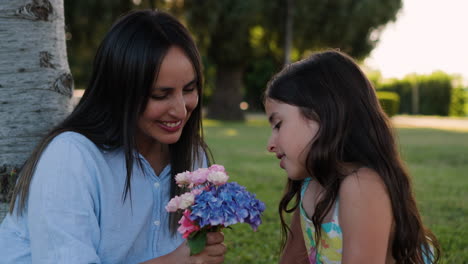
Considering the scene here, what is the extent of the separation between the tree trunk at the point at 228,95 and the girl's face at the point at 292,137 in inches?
867

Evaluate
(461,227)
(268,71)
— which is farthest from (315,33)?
(461,227)

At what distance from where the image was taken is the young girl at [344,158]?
221 centimetres

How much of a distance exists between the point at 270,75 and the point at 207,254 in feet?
65.9

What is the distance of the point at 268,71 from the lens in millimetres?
28344

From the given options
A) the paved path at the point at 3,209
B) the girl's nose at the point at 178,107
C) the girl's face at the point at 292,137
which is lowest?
the paved path at the point at 3,209

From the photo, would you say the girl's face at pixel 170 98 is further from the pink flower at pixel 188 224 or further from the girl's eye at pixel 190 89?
the pink flower at pixel 188 224

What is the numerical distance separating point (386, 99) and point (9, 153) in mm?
26839

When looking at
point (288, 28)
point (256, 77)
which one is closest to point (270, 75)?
point (288, 28)

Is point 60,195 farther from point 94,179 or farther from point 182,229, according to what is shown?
point 182,229

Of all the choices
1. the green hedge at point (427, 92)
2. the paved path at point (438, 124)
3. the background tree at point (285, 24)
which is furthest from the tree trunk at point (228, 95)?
the green hedge at point (427, 92)

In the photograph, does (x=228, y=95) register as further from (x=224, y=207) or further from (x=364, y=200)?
(x=224, y=207)

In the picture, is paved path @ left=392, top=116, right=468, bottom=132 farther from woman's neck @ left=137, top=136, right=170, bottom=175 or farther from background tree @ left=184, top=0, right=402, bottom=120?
woman's neck @ left=137, top=136, right=170, bottom=175

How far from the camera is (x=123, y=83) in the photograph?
7.63 ft

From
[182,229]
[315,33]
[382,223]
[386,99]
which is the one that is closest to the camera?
[182,229]
